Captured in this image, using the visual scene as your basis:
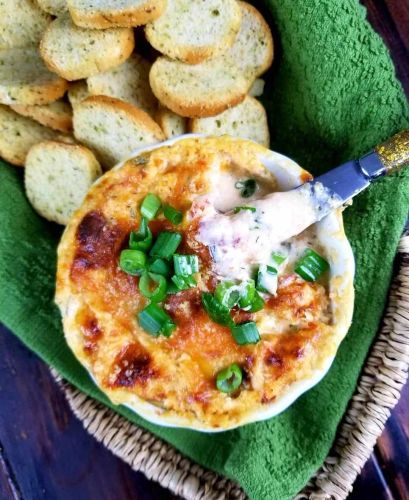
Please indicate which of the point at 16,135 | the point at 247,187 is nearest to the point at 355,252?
the point at 247,187

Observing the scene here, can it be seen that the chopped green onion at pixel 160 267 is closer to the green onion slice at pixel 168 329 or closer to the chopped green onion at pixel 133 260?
the chopped green onion at pixel 133 260

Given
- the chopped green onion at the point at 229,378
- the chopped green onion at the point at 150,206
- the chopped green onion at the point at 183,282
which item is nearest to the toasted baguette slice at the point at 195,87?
the chopped green onion at the point at 150,206

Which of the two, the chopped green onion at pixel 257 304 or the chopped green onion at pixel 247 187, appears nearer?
Result: the chopped green onion at pixel 257 304

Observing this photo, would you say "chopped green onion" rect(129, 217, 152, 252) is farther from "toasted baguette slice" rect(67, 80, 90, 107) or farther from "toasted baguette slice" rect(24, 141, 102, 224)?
"toasted baguette slice" rect(67, 80, 90, 107)

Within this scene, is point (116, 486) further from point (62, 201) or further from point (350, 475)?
point (62, 201)

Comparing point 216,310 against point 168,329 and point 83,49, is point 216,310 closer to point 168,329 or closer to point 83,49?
point 168,329

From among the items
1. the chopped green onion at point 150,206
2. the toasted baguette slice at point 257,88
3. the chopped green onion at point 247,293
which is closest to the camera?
the chopped green onion at point 247,293

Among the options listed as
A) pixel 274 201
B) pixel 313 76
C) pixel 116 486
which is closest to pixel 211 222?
pixel 274 201
